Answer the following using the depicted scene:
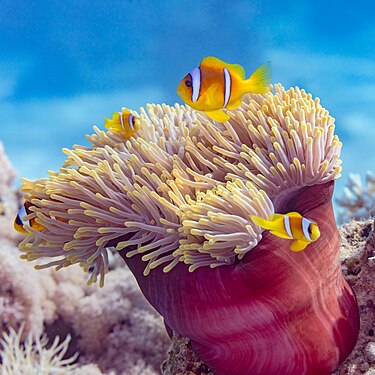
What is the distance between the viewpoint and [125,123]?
1741 mm

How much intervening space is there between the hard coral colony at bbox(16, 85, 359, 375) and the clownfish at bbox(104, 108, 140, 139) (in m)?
0.13

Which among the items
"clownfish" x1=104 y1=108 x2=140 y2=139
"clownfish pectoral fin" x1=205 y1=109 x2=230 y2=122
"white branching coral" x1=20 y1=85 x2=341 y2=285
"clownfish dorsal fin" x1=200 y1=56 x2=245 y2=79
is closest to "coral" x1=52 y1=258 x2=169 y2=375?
"white branching coral" x1=20 y1=85 x2=341 y2=285

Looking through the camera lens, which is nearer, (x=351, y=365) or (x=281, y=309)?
(x=281, y=309)

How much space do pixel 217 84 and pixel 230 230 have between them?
485 mm

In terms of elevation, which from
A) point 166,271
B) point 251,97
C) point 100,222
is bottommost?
point 166,271

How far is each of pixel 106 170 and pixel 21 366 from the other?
2.08m

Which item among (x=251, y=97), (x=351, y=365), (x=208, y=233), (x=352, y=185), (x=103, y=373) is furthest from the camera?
(x=352, y=185)

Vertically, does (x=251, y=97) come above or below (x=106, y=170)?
above

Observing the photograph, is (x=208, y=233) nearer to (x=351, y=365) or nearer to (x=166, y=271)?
(x=166, y=271)

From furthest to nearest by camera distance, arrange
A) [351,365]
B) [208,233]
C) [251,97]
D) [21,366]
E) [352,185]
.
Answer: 1. [352,185]
2. [21,366]
3. [251,97]
4. [351,365]
5. [208,233]

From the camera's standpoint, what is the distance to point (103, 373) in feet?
10.9

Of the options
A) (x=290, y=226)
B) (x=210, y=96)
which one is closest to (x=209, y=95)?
(x=210, y=96)

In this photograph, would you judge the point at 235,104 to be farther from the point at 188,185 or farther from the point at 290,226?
the point at 290,226

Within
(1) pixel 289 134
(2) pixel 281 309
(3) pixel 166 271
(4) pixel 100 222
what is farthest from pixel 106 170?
(2) pixel 281 309
